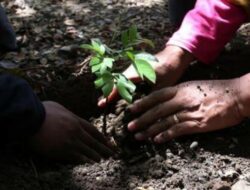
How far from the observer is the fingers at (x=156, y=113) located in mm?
1680

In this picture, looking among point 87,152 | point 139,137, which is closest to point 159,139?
point 139,137

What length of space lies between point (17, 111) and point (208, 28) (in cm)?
84

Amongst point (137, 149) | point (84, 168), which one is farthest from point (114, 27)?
point (84, 168)

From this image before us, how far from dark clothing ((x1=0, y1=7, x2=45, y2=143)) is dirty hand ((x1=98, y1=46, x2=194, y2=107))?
381 mm

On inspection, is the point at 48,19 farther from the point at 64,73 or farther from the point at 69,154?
the point at 69,154

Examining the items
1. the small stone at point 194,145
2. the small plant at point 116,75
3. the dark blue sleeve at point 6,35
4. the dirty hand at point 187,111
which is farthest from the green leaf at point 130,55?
the dark blue sleeve at point 6,35

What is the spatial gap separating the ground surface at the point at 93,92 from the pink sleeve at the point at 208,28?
0.15 metres

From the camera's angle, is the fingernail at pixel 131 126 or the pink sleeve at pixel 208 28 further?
the pink sleeve at pixel 208 28

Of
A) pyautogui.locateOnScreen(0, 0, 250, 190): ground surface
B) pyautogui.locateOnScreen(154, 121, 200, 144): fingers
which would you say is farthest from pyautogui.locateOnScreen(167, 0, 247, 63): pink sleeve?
pyautogui.locateOnScreen(154, 121, 200, 144): fingers

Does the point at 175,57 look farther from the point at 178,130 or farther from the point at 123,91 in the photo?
the point at 123,91

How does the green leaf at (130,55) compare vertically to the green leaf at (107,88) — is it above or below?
above

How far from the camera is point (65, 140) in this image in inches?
61.3

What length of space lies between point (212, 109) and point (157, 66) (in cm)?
27

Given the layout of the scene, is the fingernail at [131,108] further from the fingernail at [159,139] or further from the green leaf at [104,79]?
the green leaf at [104,79]
